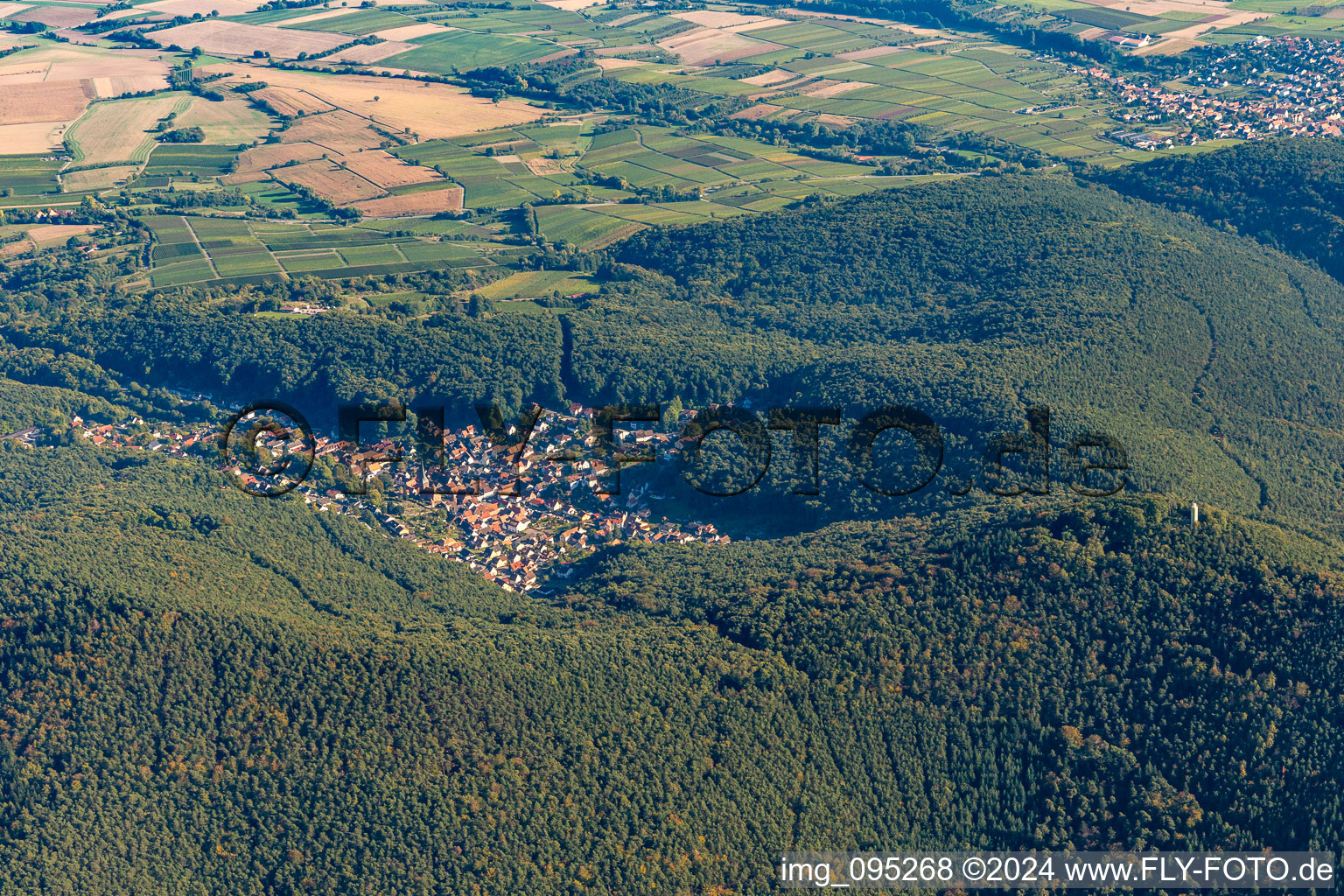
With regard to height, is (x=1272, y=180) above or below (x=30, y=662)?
above

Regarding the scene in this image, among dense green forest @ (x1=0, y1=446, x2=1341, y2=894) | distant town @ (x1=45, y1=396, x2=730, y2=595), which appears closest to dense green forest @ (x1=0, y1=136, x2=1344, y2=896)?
dense green forest @ (x1=0, y1=446, x2=1341, y2=894)

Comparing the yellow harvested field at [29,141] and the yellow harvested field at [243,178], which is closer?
A: the yellow harvested field at [243,178]

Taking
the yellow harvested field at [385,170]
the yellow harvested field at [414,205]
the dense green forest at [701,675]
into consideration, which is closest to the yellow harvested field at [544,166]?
the yellow harvested field at [385,170]

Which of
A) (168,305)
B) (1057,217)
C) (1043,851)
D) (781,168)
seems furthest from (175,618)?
(781,168)

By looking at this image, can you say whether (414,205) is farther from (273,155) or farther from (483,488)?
(483,488)

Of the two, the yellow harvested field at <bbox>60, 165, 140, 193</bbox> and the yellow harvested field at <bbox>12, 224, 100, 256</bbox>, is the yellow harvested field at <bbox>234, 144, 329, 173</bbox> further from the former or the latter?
the yellow harvested field at <bbox>12, 224, 100, 256</bbox>

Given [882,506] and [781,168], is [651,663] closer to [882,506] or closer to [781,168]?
[882,506]

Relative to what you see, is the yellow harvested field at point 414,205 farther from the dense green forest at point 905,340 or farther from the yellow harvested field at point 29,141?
the yellow harvested field at point 29,141
